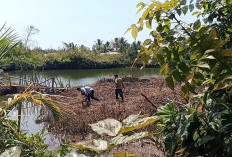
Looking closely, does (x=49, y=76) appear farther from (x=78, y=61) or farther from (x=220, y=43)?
(x=220, y=43)

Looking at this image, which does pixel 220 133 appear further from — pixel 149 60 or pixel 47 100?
pixel 47 100

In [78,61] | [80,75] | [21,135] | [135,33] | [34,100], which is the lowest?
[80,75]

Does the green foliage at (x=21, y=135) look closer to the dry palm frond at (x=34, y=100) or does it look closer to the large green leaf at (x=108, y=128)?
the dry palm frond at (x=34, y=100)

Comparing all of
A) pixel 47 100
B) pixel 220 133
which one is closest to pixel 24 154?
pixel 47 100

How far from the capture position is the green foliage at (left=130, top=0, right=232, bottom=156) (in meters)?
0.86

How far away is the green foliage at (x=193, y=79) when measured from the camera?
86cm

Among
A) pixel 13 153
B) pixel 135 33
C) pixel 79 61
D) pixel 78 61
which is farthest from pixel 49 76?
pixel 13 153

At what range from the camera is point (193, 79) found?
0.91 m

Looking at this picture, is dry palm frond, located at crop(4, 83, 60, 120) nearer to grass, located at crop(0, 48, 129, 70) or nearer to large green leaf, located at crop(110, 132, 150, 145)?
large green leaf, located at crop(110, 132, 150, 145)

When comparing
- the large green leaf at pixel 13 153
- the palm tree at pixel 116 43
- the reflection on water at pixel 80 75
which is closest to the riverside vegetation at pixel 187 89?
the large green leaf at pixel 13 153

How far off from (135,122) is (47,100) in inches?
67.6

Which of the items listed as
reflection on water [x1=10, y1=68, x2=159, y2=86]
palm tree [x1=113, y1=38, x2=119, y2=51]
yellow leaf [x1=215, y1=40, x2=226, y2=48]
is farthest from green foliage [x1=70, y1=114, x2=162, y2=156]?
palm tree [x1=113, y1=38, x2=119, y2=51]

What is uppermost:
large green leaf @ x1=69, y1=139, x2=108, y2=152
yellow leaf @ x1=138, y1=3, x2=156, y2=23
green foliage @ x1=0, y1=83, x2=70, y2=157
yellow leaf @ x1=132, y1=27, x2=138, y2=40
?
yellow leaf @ x1=138, y1=3, x2=156, y2=23

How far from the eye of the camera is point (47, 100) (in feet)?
7.87
